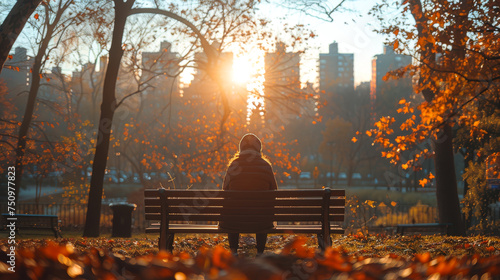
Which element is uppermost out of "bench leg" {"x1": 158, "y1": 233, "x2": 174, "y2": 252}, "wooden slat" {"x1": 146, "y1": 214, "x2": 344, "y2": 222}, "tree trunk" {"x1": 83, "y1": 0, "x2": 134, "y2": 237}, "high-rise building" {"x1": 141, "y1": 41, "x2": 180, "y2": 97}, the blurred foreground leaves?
"high-rise building" {"x1": 141, "y1": 41, "x2": 180, "y2": 97}

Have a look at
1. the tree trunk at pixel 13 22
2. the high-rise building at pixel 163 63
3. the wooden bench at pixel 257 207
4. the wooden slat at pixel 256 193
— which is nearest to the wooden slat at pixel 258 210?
the wooden bench at pixel 257 207

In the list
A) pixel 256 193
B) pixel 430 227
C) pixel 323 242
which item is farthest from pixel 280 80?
pixel 323 242

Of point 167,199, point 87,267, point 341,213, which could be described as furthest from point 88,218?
point 87,267

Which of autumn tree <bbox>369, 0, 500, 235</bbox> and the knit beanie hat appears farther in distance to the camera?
autumn tree <bbox>369, 0, 500, 235</bbox>

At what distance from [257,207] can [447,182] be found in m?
8.82

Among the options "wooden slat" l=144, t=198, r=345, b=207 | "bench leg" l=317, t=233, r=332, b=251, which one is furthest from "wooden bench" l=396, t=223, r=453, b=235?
"wooden slat" l=144, t=198, r=345, b=207

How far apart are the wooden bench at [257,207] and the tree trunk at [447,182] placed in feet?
25.7

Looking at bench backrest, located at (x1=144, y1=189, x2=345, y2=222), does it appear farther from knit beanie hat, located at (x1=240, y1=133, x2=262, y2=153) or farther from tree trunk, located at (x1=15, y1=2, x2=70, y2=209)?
tree trunk, located at (x1=15, y1=2, x2=70, y2=209)

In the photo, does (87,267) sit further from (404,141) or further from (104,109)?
(104,109)

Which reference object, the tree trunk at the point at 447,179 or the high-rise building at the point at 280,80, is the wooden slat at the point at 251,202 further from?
the high-rise building at the point at 280,80

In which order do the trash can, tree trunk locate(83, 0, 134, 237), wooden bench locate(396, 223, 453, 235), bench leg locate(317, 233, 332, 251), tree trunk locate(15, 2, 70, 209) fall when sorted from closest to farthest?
1. bench leg locate(317, 233, 332, 251)
2. tree trunk locate(83, 0, 134, 237)
3. wooden bench locate(396, 223, 453, 235)
4. the trash can
5. tree trunk locate(15, 2, 70, 209)

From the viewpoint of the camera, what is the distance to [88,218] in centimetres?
1387

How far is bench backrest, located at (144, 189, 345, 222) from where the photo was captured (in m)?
6.93

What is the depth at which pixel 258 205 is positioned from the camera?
6934 millimetres
